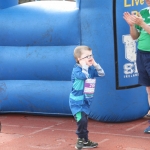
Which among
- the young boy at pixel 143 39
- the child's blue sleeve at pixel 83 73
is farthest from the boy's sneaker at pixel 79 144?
the young boy at pixel 143 39

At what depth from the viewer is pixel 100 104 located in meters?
5.45

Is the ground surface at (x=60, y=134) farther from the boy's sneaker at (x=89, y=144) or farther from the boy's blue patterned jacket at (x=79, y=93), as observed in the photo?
the boy's blue patterned jacket at (x=79, y=93)

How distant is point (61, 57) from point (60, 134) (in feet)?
3.50

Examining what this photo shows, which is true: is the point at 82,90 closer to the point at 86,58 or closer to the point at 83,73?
the point at 83,73

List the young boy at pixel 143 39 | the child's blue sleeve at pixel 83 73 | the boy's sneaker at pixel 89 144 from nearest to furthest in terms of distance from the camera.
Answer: the child's blue sleeve at pixel 83 73, the boy's sneaker at pixel 89 144, the young boy at pixel 143 39

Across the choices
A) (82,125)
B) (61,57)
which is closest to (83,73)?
(82,125)

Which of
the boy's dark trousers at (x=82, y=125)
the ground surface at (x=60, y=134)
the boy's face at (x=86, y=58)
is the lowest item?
the ground surface at (x=60, y=134)

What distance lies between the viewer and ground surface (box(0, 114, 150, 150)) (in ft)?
15.1

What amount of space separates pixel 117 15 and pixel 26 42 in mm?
1392

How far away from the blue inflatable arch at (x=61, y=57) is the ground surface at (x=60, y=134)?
129mm

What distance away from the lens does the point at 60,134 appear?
512cm

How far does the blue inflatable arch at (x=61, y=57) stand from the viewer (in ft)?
17.6

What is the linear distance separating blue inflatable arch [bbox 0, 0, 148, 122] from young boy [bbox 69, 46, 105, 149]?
91cm

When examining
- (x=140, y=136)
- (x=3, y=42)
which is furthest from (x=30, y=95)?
(x=140, y=136)
